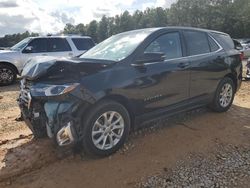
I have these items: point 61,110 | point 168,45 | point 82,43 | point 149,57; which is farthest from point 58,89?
point 82,43

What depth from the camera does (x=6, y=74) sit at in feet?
38.8

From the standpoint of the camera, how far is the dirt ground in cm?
397

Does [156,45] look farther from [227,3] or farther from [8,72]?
[227,3]

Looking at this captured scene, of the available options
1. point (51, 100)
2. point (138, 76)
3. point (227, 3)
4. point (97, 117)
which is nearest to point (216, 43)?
point (138, 76)

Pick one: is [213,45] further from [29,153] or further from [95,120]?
[29,153]

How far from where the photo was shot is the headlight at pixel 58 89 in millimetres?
4074

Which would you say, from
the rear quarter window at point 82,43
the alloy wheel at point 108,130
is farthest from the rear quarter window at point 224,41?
the rear quarter window at point 82,43

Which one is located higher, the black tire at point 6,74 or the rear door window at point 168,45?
the rear door window at point 168,45

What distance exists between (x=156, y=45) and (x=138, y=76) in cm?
71

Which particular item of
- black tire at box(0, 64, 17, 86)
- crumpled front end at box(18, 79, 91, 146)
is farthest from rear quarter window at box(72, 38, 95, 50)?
crumpled front end at box(18, 79, 91, 146)

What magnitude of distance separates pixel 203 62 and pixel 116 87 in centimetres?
210

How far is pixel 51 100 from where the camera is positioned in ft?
13.6

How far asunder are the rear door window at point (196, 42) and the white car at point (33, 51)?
20.9ft

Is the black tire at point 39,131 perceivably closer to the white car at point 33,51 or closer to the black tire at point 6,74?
the white car at point 33,51
